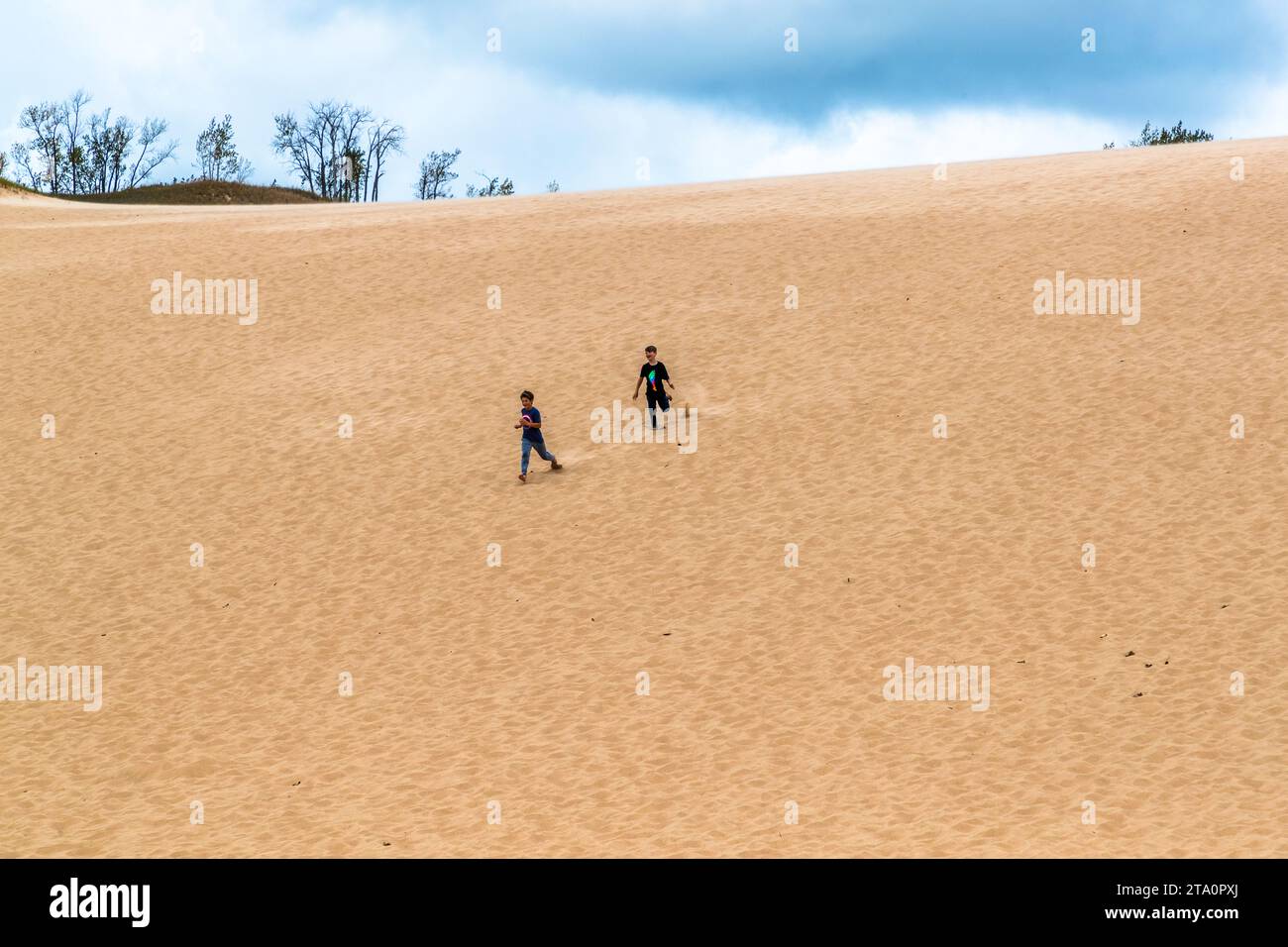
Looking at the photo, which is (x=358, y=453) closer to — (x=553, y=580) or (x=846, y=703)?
(x=553, y=580)

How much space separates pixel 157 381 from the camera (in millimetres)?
30109

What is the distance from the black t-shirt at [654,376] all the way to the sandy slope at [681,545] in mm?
1436

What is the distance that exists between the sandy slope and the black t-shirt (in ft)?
4.71

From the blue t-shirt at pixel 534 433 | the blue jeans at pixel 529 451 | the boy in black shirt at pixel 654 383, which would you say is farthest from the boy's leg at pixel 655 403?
the blue t-shirt at pixel 534 433

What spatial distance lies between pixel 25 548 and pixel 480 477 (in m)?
8.38

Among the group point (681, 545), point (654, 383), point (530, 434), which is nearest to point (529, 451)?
point (530, 434)

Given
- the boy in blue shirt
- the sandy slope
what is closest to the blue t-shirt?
the boy in blue shirt

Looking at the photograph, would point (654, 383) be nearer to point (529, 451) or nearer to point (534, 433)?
point (534, 433)

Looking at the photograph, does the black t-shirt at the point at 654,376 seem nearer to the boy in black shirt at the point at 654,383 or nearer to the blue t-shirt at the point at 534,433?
the boy in black shirt at the point at 654,383

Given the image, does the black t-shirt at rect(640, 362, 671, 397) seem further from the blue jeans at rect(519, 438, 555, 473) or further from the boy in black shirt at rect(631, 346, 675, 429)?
the blue jeans at rect(519, 438, 555, 473)

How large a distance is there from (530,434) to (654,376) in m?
2.99

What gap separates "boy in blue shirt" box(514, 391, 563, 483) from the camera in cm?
2266

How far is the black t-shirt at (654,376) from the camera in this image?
24422mm

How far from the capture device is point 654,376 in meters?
24.7
